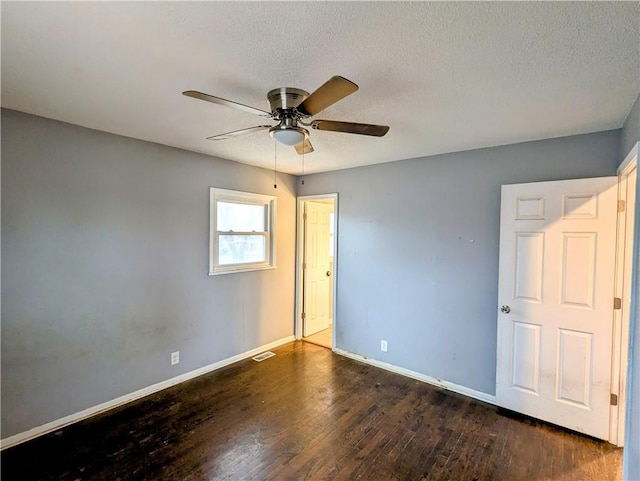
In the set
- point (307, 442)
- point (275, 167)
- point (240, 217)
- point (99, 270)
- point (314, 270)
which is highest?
point (275, 167)

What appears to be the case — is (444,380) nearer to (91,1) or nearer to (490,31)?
(490,31)

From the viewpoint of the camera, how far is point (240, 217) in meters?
3.96

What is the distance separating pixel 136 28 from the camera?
4.45 ft

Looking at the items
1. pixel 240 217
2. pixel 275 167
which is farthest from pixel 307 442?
pixel 275 167

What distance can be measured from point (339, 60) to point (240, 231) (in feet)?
8.91

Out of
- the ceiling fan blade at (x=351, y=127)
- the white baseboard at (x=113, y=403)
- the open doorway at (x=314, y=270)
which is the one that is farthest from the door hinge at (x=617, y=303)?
the white baseboard at (x=113, y=403)

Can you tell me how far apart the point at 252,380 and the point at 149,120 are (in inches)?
105

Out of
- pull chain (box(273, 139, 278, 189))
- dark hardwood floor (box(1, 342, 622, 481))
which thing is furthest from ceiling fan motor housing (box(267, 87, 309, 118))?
dark hardwood floor (box(1, 342, 622, 481))

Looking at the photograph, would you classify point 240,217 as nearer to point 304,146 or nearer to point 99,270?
point 99,270

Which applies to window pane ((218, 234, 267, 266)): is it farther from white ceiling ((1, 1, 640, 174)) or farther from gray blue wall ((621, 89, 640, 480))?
gray blue wall ((621, 89, 640, 480))

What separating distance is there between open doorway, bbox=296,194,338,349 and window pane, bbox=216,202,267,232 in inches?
26.1

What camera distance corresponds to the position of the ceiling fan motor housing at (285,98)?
183 centimetres

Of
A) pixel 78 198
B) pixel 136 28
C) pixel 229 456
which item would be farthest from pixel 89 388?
pixel 136 28

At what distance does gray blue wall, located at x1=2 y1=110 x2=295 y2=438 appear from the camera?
92.0 inches
